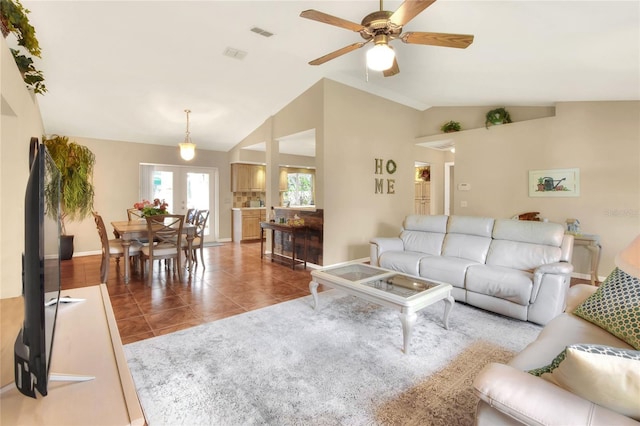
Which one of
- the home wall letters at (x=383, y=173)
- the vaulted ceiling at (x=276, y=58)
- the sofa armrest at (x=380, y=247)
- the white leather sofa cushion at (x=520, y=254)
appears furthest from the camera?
the home wall letters at (x=383, y=173)

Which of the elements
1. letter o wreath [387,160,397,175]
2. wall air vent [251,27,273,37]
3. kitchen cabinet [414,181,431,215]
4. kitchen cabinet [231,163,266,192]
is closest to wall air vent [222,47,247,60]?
wall air vent [251,27,273,37]

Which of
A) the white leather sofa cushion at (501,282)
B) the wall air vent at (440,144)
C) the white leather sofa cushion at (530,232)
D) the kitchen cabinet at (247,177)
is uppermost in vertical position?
the wall air vent at (440,144)

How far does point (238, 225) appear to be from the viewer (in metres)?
7.94

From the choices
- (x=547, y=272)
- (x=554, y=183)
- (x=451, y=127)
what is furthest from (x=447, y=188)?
(x=547, y=272)

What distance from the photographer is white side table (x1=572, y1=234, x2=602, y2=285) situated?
4.09 m

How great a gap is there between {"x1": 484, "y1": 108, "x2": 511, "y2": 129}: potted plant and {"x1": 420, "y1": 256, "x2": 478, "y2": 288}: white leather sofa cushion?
3.13 m

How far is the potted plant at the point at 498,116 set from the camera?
5.40 metres

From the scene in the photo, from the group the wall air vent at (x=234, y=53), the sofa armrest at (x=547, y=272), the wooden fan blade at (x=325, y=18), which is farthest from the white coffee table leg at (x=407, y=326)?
the wall air vent at (x=234, y=53)

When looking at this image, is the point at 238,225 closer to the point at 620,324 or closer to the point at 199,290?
the point at 199,290

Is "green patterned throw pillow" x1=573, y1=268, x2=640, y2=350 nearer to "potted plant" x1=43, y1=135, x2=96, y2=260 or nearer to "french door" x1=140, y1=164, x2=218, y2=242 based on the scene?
"potted plant" x1=43, y1=135, x2=96, y2=260

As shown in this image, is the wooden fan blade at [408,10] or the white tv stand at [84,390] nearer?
the white tv stand at [84,390]

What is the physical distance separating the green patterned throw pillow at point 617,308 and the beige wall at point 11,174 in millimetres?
3197

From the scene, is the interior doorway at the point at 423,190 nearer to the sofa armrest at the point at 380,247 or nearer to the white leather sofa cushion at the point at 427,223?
the white leather sofa cushion at the point at 427,223

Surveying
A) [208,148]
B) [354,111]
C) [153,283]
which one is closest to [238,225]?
[208,148]
